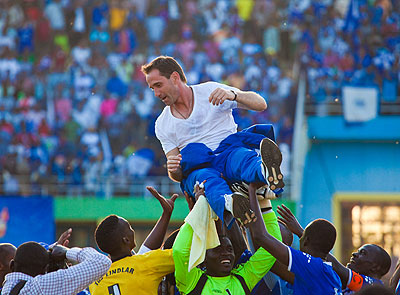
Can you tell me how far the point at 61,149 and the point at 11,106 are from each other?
187 cm

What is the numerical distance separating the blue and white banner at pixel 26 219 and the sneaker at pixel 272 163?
10.8 meters

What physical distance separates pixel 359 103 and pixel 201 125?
10570mm

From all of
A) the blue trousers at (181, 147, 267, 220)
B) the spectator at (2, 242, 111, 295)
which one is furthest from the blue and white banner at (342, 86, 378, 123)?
the spectator at (2, 242, 111, 295)

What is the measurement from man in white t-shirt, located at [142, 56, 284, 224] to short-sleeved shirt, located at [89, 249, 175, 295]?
447 mm

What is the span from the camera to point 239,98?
5.08 m

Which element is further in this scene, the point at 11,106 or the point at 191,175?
the point at 11,106

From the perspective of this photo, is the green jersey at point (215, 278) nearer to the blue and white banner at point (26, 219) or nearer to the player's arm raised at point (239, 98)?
the player's arm raised at point (239, 98)

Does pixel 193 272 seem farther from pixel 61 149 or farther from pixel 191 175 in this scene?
pixel 61 149

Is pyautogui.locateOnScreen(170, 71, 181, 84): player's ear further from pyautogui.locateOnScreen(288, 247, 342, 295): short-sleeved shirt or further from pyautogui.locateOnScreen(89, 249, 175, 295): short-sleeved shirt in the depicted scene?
pyautogui.locateOnScreen(288, 247, 342, 295): short-sleeved shirt

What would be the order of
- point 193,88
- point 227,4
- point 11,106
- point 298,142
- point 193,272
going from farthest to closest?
1. point 227,4
2. point 11,106
3. point 298,142
4. point 193,88
5. point 193,272

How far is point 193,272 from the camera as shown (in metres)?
4.61

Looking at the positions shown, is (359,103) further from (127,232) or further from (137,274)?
(137,274)

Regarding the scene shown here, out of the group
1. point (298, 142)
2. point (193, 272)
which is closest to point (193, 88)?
point (193, 272)

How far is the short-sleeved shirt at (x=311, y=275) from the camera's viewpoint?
14.2 feet
